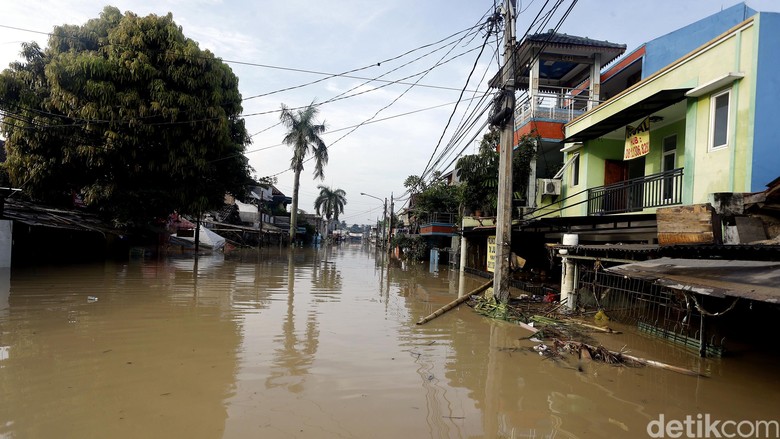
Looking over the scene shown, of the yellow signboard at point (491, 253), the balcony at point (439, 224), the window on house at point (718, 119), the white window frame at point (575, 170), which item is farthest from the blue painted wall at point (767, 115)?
the balcony at point (439, 224)

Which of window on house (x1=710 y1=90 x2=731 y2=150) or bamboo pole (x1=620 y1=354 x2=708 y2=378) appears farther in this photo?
window on house (x1=710 y1=90 x2=731 y2=150)

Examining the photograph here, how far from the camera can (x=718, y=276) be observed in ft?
18.7

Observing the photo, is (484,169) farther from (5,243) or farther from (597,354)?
(5,243)

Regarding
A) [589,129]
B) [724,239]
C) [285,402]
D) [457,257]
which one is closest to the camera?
[285,402]

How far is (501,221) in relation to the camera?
36.1 feet

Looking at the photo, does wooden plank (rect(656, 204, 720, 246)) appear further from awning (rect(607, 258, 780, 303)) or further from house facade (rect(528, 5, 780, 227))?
house facade (rect(528, 5, 780, 227))

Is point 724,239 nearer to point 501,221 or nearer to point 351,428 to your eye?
point 501,221

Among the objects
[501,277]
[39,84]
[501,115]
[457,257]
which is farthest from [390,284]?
[39,84]

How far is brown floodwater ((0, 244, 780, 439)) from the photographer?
4.22 meters

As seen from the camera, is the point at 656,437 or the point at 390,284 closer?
the point at 656,437

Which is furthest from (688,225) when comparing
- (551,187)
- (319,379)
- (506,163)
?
(551,187)

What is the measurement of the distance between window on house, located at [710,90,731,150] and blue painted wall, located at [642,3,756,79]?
8.24m

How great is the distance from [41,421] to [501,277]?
360 inches

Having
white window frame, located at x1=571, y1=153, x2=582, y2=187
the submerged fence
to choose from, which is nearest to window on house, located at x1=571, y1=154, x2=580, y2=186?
white window frame, located at x1=571, y1=153, x2=582, y2=187
